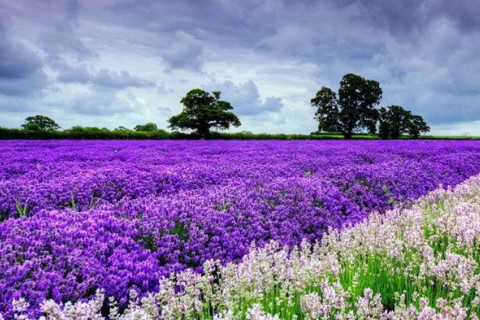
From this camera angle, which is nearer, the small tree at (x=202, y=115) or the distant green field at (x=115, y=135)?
the distant green field at (x=115, y=135)

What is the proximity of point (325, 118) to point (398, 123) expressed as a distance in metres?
12.2

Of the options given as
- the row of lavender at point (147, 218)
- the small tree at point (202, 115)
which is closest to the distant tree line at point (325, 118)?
the small tree at point (202, 115)

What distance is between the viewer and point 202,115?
136ft

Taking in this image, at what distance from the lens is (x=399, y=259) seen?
134 inches

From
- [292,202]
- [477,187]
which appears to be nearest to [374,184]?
[477,187]

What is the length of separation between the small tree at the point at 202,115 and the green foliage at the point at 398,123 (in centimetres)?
2237

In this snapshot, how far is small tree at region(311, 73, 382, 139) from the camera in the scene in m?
50.0

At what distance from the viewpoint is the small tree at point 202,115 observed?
41.9 metres

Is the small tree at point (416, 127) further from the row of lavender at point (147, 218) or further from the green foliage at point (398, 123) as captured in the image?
the row of lavender at point (147, 218)

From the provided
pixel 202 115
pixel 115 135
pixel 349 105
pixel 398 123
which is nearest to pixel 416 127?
pixel 398 123

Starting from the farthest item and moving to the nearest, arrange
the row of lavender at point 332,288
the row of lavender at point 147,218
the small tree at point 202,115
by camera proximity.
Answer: the small tree at point 202,115 < the row of lavender at point 147,218 < the row of lavender at point 332,288

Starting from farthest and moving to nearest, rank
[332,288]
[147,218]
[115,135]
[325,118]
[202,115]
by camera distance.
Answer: [325,118] < [202,115] < [115,135] < [147,218] < [332,288]

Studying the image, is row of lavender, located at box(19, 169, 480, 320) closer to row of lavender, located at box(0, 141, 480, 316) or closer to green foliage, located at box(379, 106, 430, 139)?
row of lavender, located at box(0, 141, 480, 316)

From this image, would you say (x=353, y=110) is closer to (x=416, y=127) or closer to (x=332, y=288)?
(x=416, y=127)
